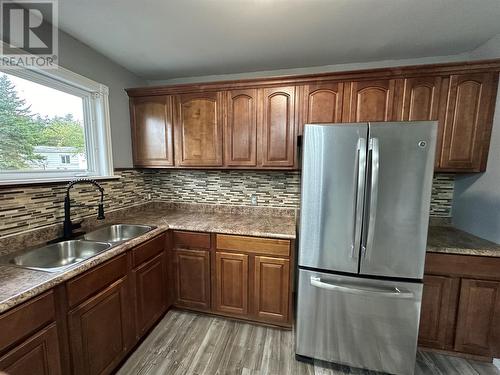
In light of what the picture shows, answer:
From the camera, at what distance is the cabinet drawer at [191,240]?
2.02m

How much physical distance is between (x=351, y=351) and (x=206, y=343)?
3.67ft

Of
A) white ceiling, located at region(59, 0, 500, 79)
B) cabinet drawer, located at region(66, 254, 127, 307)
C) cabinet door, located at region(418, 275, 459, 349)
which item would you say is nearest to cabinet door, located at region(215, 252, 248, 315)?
cabinet drawer, located at region(66, 254, 127, 307)

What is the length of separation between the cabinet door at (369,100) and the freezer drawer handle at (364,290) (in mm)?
1347

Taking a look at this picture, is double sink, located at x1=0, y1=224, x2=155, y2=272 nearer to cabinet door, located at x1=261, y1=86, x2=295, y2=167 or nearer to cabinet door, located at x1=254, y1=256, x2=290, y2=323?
cabinet door, located at x1=254, y1=256, x2=290, y2=323

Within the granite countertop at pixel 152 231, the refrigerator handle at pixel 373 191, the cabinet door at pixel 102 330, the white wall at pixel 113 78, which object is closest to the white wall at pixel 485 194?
the refrigerator handle at pixel 373 191

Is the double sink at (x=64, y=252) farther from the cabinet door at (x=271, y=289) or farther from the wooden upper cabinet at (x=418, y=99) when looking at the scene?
the wooden upper cabinet at (x=418, y=99)

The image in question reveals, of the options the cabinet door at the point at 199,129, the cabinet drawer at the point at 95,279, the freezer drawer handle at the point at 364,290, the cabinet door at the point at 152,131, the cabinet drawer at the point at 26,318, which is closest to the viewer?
the cabinet drawer at the point at 26,318

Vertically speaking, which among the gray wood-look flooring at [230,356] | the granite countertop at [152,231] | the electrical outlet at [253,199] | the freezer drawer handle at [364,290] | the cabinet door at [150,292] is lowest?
the gray wood-look flooring at [230,356]

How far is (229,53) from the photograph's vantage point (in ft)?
6.59

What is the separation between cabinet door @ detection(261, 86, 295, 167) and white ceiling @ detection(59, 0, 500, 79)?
365 millimetres

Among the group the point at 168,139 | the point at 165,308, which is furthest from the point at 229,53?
the point at 165,308

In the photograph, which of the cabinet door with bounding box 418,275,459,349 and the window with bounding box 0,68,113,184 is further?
the cabinet door with bounding box 418,275,459,349

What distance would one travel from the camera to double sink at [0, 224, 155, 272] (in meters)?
1.35

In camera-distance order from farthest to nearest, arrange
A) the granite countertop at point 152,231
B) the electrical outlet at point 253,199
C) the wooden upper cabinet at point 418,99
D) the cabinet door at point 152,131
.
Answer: the electrical outlet at point 253,199 < the cabinet door at point 152,131 < the wooden upper cabinet at point 418,99 < the granite countertop at point 152,231
